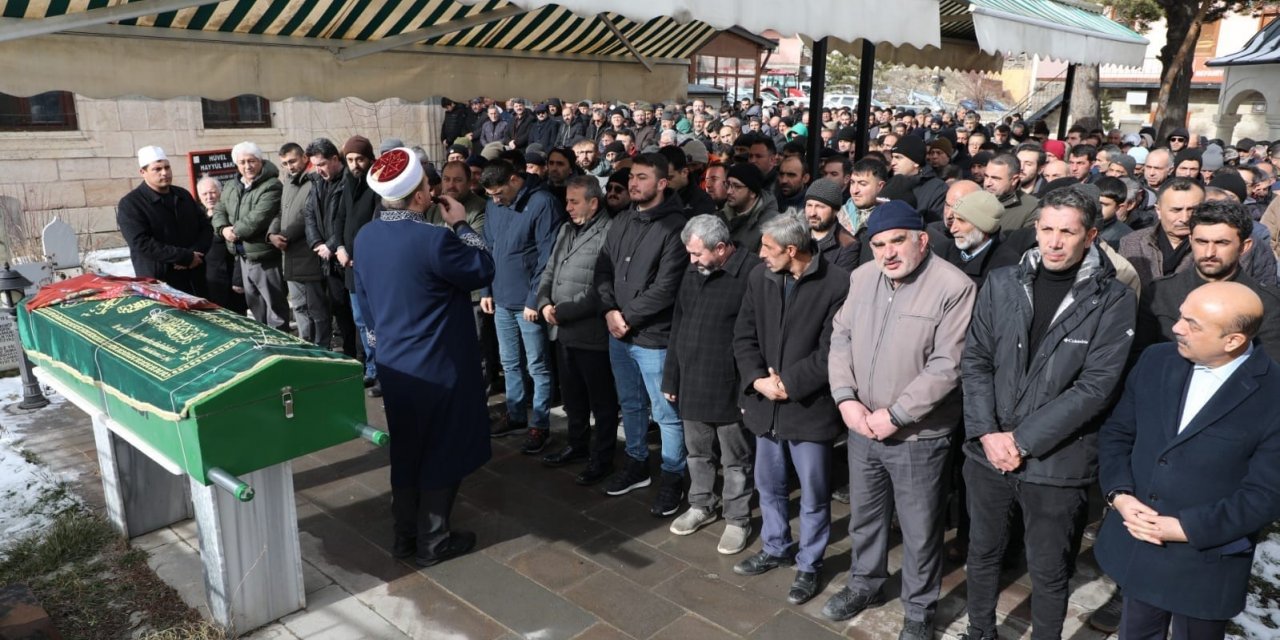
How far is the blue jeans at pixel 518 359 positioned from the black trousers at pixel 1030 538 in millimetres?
2795

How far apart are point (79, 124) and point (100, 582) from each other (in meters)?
9.54

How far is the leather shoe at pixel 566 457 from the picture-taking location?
17.0 feet

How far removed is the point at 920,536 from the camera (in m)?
3.37

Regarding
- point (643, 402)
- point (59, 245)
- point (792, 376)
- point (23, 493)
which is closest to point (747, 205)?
point (643, 402)

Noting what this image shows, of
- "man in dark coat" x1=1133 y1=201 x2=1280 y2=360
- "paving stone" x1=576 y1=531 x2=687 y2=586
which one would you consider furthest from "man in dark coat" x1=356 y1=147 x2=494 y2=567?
"man in dark coat" x1=1133 y1=201 x2=1280 y2=360

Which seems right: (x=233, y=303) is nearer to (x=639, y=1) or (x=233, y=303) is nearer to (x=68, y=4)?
(x=68, y=4)

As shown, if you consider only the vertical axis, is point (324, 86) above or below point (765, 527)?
above

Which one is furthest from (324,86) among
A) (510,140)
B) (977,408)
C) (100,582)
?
(510,140)

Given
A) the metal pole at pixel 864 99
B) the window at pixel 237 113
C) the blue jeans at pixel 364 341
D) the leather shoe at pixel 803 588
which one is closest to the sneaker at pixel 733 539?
the leather shoe at pixel 803 588

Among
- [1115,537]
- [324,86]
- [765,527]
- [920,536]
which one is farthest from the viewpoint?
[324,86]

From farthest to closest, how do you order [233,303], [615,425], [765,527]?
1. [233,303]
2. [615,425]
3. [765,527]


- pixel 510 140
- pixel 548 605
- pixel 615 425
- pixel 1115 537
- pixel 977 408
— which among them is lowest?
pixel 548 605

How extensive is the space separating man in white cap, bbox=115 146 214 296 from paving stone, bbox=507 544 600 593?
3.42 m

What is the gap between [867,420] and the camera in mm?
3334
